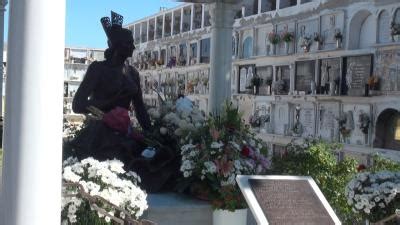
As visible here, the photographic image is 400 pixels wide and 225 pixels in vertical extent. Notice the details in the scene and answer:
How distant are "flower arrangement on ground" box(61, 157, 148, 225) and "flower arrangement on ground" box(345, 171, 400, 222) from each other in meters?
2.22

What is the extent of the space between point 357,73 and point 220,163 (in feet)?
47.1

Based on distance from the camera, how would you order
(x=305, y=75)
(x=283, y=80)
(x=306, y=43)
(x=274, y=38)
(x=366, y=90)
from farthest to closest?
(x=274, y=38) < (x=283, y=80) < (x=305, y=75) < (x=306, y=43) < (x=366, y=90)

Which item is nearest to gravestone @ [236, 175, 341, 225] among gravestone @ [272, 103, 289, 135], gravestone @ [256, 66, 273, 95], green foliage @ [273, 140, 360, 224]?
green foliage @ [273, 140, 360, 224]

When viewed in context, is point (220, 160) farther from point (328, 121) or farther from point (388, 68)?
point (328, 121)

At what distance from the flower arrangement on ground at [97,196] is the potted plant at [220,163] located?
97 centimetres

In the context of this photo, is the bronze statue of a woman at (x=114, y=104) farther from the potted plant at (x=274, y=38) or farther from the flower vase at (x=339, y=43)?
the potted plant at (x=274, y=38)

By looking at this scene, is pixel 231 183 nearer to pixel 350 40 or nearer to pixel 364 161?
pixel 364 161

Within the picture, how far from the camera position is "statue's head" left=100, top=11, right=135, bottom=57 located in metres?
6.55

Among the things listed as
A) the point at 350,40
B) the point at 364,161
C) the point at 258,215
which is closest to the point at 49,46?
the point at 258,215

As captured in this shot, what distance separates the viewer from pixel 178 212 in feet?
17.9

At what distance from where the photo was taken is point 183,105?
7.03 m

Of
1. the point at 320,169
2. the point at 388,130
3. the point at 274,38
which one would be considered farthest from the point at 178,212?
the point at 274,38

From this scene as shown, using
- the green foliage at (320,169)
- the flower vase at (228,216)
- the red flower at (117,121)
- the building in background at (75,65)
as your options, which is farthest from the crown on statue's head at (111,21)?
the building in background at (75,65)

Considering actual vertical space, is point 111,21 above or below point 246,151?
above
